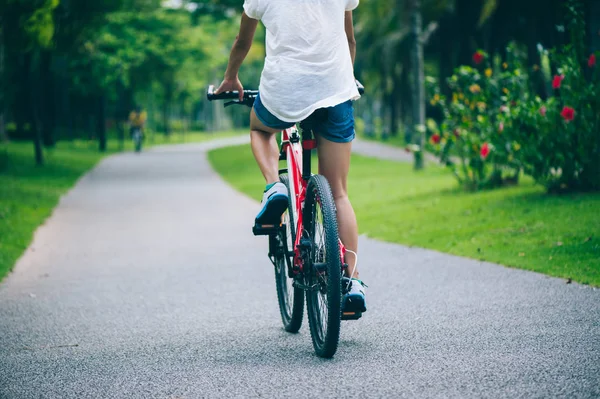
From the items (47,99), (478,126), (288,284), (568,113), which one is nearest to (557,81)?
(568,113)

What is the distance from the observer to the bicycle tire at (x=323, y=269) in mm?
4156

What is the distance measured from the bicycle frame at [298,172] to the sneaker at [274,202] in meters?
0.05

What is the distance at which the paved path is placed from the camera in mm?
3936

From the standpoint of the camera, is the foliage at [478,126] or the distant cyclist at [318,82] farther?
the foliage at [478,126]

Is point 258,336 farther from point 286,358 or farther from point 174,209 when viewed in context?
point 174,209

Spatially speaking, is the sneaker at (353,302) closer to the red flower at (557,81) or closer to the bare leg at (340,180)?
the bare leg at (340,180)

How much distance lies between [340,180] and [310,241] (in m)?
0.35

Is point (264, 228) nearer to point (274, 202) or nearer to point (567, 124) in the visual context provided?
point (274, 202)

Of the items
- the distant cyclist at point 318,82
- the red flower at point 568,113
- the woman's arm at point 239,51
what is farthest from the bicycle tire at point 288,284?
Answer: the red flower at point 568,113

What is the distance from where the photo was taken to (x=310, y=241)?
454cm

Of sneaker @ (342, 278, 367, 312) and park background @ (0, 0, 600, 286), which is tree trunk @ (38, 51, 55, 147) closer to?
park background @ (0, 0, 600, 286)

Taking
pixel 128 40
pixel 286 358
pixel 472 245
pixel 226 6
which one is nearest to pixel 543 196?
pixel 472 245

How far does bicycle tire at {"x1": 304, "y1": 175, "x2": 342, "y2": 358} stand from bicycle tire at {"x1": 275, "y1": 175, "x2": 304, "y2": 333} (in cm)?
20

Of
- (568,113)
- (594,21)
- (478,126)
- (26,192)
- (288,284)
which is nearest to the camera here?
(288,284)
